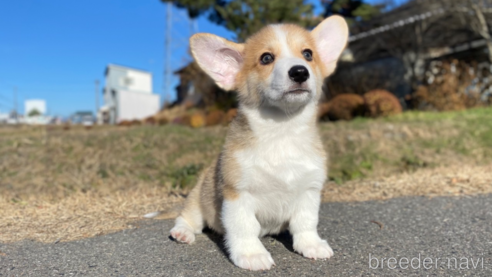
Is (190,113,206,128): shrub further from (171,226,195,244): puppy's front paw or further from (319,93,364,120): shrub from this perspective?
(171,226,195,244): puppy's front paw

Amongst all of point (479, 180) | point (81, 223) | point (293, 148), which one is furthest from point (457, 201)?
point (81, 223)

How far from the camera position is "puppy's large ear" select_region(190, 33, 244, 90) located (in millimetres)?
2688

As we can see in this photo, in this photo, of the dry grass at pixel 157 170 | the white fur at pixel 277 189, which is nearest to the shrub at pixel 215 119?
the dry grass at pixel 157 170

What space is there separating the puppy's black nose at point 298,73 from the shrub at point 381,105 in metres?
9.11

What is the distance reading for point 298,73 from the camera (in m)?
2.27

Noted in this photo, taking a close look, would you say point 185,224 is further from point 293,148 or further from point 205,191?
point 293,148

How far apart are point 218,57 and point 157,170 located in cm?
355

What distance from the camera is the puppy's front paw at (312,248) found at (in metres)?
2.35

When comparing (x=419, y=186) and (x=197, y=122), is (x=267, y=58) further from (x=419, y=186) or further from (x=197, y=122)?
(x=197, y=122)

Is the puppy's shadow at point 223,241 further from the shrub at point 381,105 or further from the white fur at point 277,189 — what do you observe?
the shrub at point 381,105

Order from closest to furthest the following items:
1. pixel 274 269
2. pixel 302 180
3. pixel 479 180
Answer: pixel 274 269, pixel 302 180, pixel 479 180

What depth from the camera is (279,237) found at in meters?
2.93

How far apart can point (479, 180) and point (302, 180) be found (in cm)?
319

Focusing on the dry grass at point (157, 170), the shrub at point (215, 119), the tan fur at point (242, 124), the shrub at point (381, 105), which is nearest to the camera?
the tan fur at point (242, 124)
